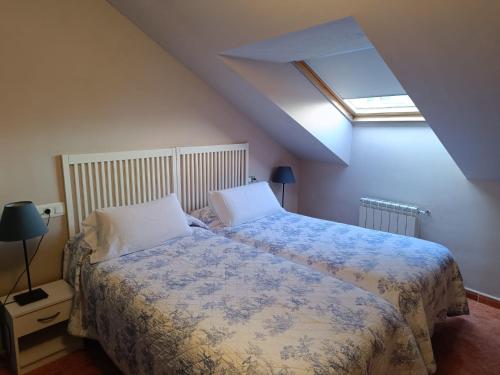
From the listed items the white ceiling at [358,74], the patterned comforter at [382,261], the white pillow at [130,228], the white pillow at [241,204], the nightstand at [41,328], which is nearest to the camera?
the patterned comforter at [382,261]

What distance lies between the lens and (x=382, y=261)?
2096 millimetres

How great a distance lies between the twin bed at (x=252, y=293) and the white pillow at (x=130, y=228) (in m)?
0.02

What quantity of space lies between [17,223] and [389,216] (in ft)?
9.75

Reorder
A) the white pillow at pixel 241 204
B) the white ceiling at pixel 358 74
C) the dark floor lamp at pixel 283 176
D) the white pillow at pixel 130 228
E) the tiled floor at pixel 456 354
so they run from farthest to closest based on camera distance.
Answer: the dark floor lamp at pixel 283 176 → the white pillow at pixel 241 204 → the white ceiling at pixel 358 74 → the white pillow at pixel 130 228 → the tiled floor at pixel 456 354

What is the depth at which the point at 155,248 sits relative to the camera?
2.29 meters

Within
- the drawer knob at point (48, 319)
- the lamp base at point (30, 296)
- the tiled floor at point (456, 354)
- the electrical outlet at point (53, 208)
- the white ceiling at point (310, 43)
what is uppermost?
the white ceiling at point (310, 43)

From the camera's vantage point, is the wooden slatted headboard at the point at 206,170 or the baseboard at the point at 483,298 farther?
the wooden slatted headboard at the point at 206,170

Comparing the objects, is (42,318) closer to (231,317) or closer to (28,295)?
(28,295)

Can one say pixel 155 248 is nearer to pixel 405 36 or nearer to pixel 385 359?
pixel 385 359

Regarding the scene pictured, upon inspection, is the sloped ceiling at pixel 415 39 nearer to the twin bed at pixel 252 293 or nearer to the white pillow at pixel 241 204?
the twin bed at pixel 252 293

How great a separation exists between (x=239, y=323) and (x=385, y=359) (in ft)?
2.19

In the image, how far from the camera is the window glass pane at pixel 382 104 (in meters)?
3.07

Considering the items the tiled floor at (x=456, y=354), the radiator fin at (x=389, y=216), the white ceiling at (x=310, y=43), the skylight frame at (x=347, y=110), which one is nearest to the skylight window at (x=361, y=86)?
the skylight frame at (x=347, y=110)

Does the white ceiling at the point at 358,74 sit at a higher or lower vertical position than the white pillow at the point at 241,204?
higher
